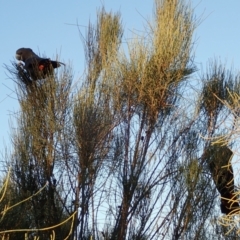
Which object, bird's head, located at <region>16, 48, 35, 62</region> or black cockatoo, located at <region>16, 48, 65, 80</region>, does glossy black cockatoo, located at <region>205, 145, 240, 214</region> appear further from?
bird's head, located at <region>16, 48, 35, 62</region>

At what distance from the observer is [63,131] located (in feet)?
18.4

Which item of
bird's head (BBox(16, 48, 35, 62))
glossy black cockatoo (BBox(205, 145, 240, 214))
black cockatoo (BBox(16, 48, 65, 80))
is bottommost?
glossy black cockatoo (BBox(205, 145, 240, 214))

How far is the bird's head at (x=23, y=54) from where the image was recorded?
233 inches

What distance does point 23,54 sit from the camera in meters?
5.94

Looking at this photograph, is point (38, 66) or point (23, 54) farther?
point (23, 54)

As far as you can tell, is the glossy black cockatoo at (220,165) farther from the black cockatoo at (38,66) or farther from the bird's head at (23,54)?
the bird's head at (23,54)

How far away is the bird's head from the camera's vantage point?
5.93 metres

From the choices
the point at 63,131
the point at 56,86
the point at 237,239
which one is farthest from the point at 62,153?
the point at 237,239

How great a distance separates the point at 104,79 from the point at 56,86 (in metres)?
0.55

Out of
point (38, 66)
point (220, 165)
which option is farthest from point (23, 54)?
point (220, 165)

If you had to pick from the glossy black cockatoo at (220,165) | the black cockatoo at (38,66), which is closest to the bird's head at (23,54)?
the black cockatoo at (38,66)

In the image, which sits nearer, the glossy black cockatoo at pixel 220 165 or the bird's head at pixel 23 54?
the glossy black cockatoo at pixel 220 165

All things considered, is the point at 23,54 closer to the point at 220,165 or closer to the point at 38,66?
the point at 38,66

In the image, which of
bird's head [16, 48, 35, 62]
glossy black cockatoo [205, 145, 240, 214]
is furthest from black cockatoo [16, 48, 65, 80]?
glossy black cockatoo [205, 145, 240, 214]
